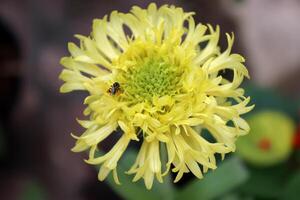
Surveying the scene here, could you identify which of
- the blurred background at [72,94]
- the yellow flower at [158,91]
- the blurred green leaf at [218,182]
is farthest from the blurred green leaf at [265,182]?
the yellow flower at [158,91]

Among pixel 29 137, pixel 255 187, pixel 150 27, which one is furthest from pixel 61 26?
pixel 150 27

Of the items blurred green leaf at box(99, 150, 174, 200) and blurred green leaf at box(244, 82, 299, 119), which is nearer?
blurred green leaf at box(99, 150, 174, 200)

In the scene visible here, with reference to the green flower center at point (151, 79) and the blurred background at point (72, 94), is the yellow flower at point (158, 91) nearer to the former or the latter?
the green flower center at point (151, 79)

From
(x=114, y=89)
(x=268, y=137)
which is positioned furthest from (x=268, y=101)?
(x=114, y=89)

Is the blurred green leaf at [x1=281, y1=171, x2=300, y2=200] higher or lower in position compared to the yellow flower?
lower

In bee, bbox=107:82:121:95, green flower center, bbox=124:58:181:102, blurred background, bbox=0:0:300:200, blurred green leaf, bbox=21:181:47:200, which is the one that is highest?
green flower center, bbox=124:58:181:102

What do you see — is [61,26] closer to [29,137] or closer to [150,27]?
[29,137]

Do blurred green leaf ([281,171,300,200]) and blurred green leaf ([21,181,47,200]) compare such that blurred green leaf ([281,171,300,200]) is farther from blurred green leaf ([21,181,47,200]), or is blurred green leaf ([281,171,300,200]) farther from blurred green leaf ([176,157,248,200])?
blurred green leaf ([21,181,47,200])

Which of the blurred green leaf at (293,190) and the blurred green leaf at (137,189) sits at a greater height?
the blurred green leaf at (293,190)

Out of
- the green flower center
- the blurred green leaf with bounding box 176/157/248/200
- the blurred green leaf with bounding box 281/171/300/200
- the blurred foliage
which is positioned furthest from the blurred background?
the green flower center
